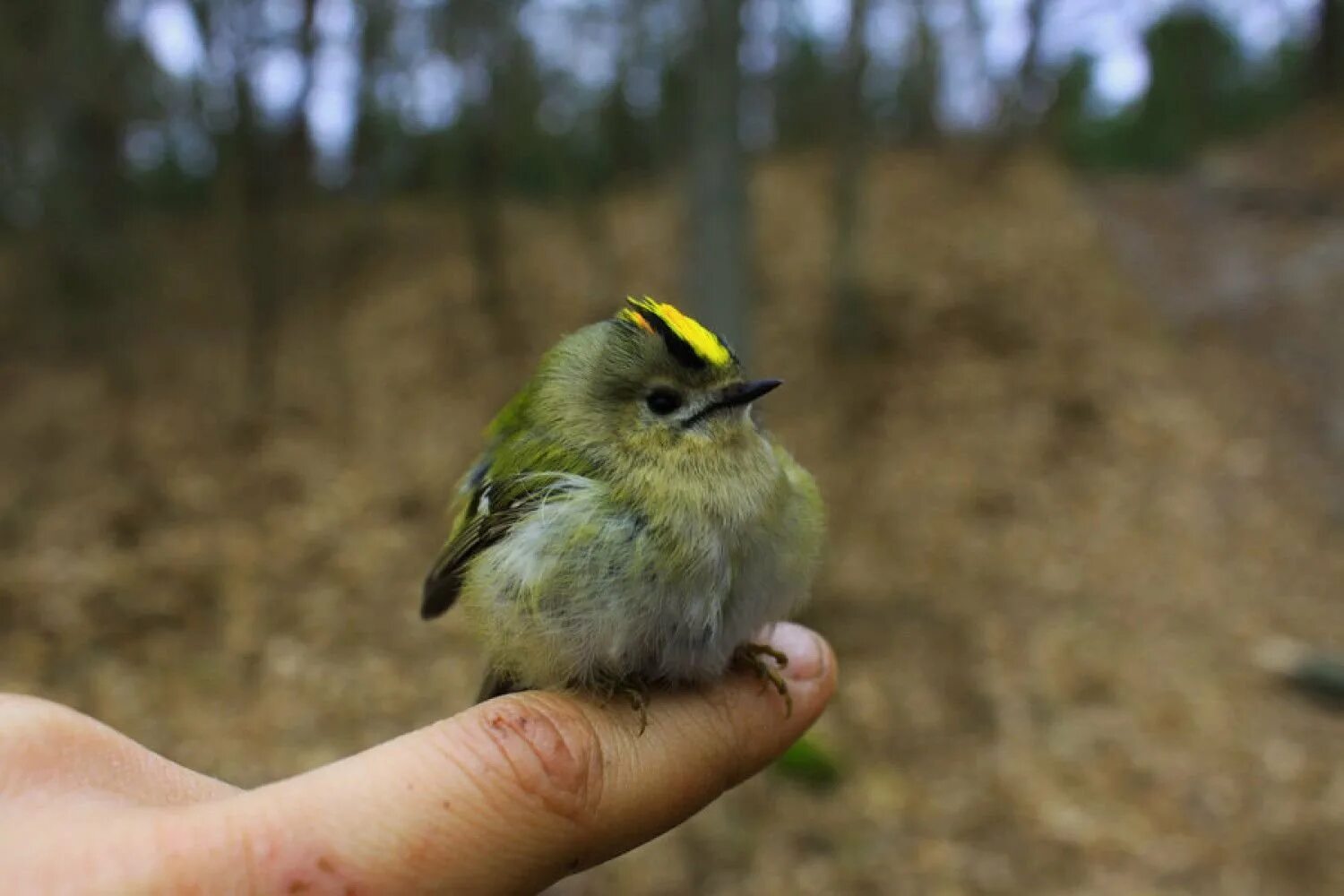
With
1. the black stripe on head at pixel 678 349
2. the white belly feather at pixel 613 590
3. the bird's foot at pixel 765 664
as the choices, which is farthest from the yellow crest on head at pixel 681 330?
the bird's foot at pixel 765 664

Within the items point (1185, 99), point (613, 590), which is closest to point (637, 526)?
point (613, 590)

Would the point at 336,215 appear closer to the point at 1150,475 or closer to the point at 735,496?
the point at 1150,475

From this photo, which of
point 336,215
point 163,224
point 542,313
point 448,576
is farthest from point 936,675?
point 163,224

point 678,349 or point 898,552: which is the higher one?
point 678,349

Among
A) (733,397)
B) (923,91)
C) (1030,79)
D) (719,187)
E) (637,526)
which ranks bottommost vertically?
(637,526)

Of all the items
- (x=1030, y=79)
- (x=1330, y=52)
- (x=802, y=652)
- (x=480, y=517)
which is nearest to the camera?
(x=480, y=517)

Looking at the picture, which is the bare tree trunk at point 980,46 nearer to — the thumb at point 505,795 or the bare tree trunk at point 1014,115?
the bare tree trunk at point 1014,115

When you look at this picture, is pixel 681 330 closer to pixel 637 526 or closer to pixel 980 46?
pixel 637 526

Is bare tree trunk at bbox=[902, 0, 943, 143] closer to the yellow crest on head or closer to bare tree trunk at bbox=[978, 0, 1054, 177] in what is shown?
bare tree trunk at bbox=[978, 0, 1054, 177]
